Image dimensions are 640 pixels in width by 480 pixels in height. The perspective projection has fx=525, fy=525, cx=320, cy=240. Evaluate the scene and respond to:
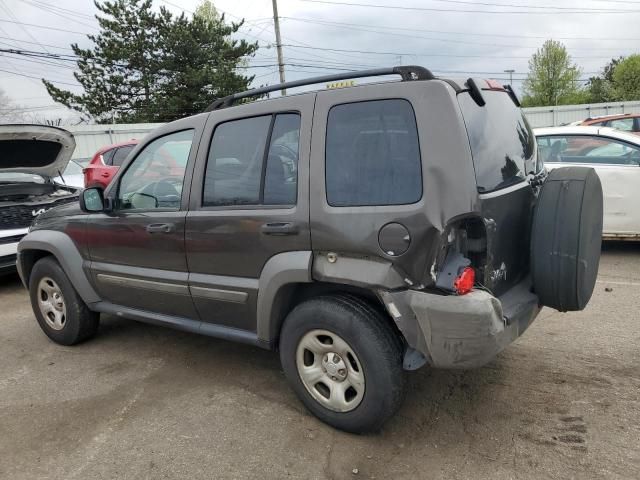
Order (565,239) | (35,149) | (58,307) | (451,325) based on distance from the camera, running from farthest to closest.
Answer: (35,149) < (58,307) < (565,239) < (451,325)

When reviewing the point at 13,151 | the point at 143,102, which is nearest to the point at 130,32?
the point at 143,102

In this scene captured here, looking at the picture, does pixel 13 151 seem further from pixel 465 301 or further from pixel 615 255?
pixel 615 255

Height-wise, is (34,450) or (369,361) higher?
(369,361)

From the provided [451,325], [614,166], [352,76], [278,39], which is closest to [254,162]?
[352,76]

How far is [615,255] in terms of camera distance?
645 centimetres

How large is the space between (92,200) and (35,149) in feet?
10.6

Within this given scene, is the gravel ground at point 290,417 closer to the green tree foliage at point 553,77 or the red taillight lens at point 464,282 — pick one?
the red taillight lens at point 464,282

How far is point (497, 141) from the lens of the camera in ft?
9.32

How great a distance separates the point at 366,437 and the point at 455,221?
4.24ft

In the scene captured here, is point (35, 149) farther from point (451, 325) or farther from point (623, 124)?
point (623, 124)

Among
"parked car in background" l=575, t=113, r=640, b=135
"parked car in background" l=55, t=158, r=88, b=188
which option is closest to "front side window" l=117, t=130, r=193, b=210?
"parked car in background" l=55, t=158, r=88, b=188

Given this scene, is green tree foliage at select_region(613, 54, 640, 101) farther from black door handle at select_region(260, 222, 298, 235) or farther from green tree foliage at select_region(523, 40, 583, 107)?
black door handle at select_region(260, 222, 298, 235)

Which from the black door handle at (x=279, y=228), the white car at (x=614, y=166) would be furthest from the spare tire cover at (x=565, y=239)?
the white car at (x=614, y=166)

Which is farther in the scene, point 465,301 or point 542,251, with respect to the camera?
point 542,251
